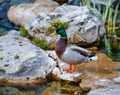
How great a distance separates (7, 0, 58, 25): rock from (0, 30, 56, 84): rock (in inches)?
180

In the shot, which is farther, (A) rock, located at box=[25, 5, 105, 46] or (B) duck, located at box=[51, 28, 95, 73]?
(A) rock, located at box=[25, 5, 105, 46]

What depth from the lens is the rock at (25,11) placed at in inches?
553

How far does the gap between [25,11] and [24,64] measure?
5.51 metres

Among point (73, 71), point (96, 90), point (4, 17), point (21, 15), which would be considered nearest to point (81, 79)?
point (73, 71)

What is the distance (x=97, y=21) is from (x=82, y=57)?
10.2ft

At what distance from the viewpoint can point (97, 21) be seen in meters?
11.5

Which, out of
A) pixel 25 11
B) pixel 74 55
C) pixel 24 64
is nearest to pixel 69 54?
pixel 74 55

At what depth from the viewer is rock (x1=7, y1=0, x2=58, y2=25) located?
46.1 feet

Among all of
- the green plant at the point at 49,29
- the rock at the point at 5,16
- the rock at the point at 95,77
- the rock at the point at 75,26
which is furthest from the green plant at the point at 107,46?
the rock at the point at 5,16

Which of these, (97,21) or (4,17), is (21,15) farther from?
(97,21)

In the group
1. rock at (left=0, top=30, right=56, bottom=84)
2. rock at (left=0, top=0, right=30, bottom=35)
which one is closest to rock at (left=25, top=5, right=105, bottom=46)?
Answer: rock at (left=0, top=30, right=56, bottom=84)

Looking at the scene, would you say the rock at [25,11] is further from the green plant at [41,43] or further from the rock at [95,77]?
the rock at [95,77]

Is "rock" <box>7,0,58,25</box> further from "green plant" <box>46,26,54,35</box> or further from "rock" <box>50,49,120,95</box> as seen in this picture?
"rock" <box>50,49,120,95</box>

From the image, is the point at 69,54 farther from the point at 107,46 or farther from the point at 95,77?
the point at 107,46
